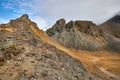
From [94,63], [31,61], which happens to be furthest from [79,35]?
[31,61]

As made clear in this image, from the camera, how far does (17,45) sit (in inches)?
1446

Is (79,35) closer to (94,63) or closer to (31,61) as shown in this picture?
(94,63)

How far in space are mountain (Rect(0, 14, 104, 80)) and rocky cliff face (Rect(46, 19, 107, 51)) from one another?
87.7 m

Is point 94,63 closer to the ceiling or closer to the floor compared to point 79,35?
closer to the floor

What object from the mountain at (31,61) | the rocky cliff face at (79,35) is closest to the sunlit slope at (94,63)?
the rocky cliff face at (79,35)

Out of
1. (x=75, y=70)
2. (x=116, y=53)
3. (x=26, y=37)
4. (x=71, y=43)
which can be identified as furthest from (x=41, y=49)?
(x=116, y=53)

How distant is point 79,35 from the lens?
5374 inches

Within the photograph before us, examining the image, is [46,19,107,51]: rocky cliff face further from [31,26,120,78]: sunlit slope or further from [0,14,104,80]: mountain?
[0,14,104,80]: mountain

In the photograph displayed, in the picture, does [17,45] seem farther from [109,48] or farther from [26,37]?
[109,48]

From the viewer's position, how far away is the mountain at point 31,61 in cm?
3145

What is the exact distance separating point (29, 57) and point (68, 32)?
347 ft

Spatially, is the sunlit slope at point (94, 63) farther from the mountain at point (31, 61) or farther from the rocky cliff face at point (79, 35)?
the mountain at point (31, 61)

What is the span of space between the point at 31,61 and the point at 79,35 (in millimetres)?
103909

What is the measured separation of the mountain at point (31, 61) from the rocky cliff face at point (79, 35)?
3451 inches
